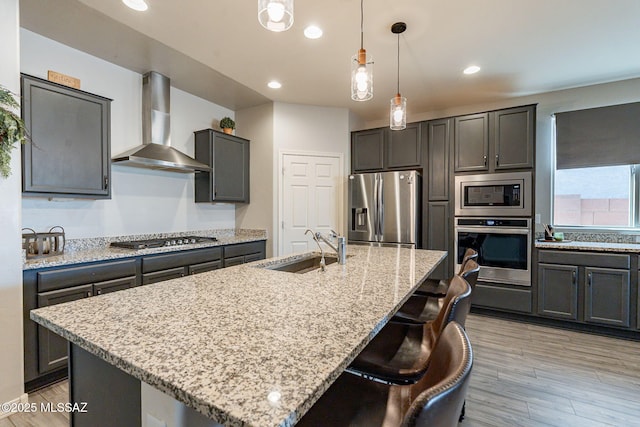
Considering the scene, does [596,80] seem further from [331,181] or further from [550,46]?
[331,181]

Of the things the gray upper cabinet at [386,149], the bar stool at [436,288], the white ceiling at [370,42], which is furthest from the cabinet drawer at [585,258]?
the white ceiling at [370,42]

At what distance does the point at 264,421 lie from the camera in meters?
0.50

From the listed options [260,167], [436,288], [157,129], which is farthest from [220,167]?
[436,288]

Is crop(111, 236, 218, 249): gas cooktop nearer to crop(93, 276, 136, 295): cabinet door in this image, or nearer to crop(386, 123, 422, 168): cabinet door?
crop(93, 276, 136, 295): cabinet door

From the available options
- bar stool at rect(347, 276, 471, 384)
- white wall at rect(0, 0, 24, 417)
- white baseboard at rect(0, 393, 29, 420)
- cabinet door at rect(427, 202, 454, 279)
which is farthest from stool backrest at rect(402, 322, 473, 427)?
cabinet door at rect(427, 202, 454, 279)

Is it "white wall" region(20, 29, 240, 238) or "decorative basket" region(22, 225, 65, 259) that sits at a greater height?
"white wall" region(20, 29, 240, 238)

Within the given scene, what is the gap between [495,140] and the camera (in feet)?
11.2

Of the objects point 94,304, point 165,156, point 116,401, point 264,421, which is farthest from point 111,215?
point 264,421

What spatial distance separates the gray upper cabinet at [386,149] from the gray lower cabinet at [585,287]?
72.9 inches

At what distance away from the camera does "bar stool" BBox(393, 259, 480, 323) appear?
160cm

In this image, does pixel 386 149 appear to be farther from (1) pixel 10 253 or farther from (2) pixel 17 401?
(2) pixel 17 401

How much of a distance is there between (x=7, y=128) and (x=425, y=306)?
9.36 feet

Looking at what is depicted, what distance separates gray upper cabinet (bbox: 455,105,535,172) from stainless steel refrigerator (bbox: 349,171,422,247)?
0.64 meters

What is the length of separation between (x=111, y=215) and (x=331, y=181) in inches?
105
